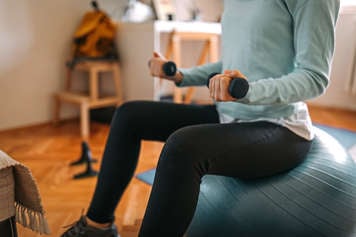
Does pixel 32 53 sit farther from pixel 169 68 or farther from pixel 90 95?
pixel 169 68

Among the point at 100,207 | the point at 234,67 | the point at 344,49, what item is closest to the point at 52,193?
the point at 100,207

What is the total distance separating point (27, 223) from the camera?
79 centimetres

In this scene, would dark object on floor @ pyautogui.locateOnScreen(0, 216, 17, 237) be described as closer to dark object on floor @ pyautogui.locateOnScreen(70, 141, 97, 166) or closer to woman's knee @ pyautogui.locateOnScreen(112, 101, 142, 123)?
woman's knee @ pyautogui.locateOnScreen(112, 101, 142, 123)

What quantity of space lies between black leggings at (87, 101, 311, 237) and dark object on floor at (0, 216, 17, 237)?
0.20 metres

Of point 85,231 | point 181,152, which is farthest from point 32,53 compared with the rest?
point 181,152

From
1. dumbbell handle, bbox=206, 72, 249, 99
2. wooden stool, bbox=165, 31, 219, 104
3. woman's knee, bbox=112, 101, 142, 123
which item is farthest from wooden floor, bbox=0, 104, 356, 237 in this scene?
dumbbell handle, bbox=206, 72, 249, 99

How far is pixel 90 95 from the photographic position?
2.16 metres

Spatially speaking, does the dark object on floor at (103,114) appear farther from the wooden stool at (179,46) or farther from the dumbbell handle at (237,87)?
the dumbbell handle at (237,87)

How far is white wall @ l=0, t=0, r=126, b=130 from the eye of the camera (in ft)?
6.66

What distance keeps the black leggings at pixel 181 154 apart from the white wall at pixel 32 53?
142cm

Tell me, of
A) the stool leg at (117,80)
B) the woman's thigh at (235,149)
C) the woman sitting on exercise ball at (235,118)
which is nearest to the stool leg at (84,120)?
the stool leg at (117,80)

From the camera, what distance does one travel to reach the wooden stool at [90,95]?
6.84 feet

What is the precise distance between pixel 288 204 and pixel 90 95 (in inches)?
A: 64.1

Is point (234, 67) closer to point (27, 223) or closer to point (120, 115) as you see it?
point (120, 115)
